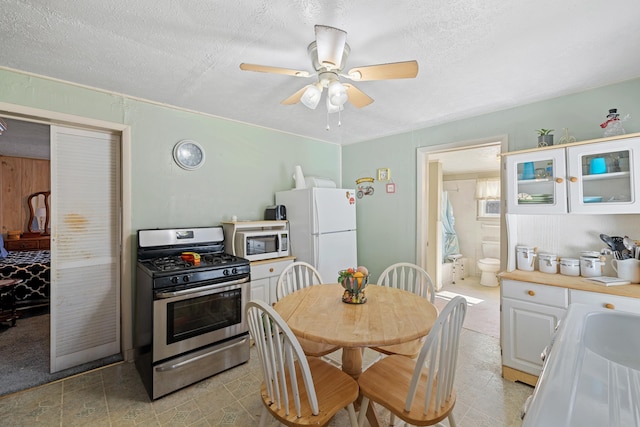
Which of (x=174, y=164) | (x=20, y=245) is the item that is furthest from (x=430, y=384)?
(x=20, y=245)

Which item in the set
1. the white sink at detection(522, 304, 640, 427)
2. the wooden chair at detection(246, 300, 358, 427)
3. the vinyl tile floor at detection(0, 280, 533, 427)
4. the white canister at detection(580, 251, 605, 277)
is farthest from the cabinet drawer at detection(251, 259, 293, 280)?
the white canister at detection(580, 251, 605, 277)

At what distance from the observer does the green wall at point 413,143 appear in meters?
2.22

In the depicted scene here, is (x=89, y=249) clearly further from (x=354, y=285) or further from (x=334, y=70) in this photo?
(x=334, y=70)

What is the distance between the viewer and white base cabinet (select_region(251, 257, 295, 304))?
108 inches

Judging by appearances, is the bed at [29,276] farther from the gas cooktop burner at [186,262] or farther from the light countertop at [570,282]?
the light countertop at [570,282]

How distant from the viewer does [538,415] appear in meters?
0.56

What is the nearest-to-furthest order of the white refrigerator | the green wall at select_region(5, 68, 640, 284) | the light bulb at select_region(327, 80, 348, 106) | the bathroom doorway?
the light bulb at select_region(327, 80, 348, 106) < the green wall at select_region(5, 68, 640, 284) < the white refrigerator < the bathroom doorway

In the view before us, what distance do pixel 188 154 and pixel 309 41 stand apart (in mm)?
1778

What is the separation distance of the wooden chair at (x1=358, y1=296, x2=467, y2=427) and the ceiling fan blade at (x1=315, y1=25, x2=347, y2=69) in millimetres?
1315

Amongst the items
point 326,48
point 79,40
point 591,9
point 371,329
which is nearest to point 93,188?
point 79,40

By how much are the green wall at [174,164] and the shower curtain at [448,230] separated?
3.31 meters

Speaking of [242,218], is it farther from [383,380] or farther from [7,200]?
[7,200]

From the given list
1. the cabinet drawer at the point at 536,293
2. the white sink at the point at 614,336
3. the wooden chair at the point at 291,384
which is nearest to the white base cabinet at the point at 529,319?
the cabinet drawer at the point at 536,293

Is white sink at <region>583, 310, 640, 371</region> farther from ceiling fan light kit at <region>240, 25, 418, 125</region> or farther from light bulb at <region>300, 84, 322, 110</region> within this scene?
light bulb at <region>300, 84, 322, 110</region>
